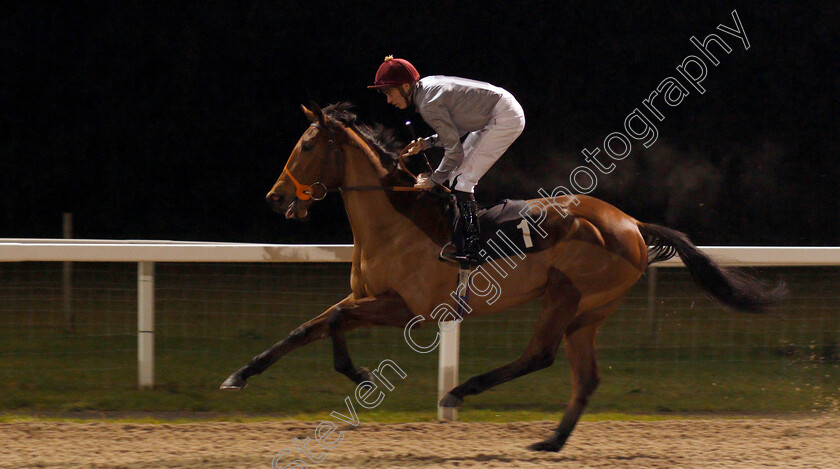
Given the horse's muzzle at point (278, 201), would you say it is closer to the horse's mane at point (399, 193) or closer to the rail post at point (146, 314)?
the horse's mane at point (399, 193)

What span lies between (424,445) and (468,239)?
1032 mm

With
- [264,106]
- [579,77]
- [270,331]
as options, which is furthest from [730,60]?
[270,331]

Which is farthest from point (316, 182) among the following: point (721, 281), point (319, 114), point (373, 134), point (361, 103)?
point (361, 103)

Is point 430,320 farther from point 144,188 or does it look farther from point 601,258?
point 144,188

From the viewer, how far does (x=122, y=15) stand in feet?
46.9

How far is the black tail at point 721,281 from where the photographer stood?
172 inches

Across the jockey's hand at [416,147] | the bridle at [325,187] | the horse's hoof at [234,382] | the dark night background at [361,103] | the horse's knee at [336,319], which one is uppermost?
the dark night background at [361,103]

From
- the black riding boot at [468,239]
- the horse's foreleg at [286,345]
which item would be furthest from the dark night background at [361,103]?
the horse's foreleg at [286,345]

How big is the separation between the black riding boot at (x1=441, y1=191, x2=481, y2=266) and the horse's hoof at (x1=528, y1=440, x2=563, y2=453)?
93 cm

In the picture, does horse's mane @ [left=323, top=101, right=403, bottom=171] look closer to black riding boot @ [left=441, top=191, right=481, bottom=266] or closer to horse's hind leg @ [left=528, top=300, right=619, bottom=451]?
black riding boot @ [left=441, top=191, right=481, bottom=266]

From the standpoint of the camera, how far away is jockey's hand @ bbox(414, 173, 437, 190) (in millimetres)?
4039

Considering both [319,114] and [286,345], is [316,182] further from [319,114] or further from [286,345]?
[286,345]

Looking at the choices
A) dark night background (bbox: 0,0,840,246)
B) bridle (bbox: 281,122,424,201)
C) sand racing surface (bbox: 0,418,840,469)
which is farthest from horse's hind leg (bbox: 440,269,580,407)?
dark night background (bbox: 0,0,840,246)

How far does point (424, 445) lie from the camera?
404cm
